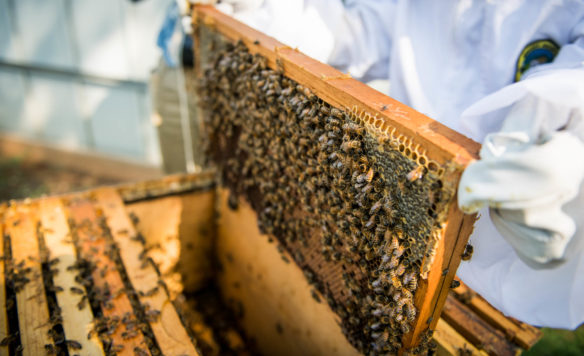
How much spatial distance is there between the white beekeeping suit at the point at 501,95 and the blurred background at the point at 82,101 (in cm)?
225

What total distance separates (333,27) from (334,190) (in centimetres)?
152

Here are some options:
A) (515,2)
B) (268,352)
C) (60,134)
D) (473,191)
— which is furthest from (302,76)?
(60,134)

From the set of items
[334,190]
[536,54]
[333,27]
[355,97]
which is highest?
[333,27]

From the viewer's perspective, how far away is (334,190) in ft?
6.40

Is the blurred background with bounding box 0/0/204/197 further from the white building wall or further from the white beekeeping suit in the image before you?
the white beekeeping suit

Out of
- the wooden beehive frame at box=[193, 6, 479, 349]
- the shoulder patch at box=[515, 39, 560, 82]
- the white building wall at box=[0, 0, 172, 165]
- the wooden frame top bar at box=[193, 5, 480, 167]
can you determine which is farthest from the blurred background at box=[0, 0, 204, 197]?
the shoulder patch at box=[515, 39, 560, 82]

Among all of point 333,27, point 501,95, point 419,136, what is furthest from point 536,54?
point 419,136

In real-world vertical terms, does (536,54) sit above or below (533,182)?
above

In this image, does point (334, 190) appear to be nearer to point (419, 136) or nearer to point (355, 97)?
point (355, 97)

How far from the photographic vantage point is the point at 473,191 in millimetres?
1257

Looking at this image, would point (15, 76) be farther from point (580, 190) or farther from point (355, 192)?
point (580, 190)

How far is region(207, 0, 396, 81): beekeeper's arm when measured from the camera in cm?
270

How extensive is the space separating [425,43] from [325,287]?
1963mm

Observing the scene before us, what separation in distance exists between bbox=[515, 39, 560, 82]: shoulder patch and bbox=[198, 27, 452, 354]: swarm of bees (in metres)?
1.38
